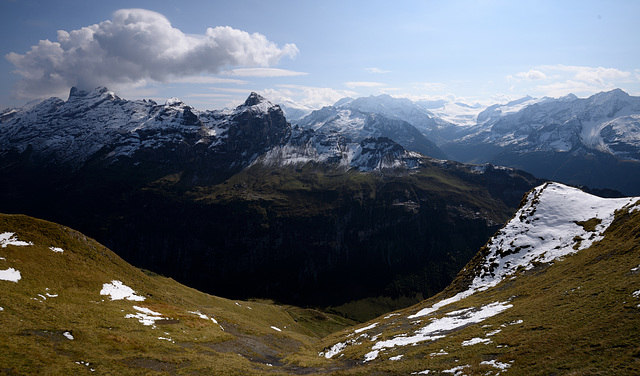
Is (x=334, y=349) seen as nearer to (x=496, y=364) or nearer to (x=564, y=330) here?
(x=496, y=364)

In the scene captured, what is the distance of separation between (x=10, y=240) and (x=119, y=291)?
22773 mm

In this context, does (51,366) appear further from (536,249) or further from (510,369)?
(536,249)

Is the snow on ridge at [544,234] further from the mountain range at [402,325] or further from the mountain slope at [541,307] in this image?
the mountain range at [402,325]

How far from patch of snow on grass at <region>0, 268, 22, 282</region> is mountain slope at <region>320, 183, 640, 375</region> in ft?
182

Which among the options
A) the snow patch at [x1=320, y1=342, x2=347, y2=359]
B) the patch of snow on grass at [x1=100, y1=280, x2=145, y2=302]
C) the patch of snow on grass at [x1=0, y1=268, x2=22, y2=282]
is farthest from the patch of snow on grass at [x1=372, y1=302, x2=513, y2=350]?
the patch of snow on grass at [x1=0, y1=268, x2=22, y2=282]

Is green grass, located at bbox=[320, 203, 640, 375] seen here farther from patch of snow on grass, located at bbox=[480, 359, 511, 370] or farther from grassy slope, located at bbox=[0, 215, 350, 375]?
grassy slope, located at bbox=[0, 215, 350, 375]

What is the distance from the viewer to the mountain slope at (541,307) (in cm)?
2689

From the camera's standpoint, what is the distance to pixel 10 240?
6062 centimetres

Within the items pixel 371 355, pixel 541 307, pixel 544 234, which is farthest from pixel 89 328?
pixel 544 234

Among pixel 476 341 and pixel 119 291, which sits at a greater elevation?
pixel 476 341

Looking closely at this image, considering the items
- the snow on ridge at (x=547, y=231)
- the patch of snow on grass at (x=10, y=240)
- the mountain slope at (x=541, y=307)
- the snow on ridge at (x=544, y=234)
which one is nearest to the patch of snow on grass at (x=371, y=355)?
the mountain slope at (x=541, y=307)

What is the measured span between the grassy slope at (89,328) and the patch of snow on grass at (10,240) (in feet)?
3.99

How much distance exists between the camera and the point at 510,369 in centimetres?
2695

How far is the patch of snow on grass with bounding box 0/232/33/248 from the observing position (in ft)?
195
